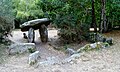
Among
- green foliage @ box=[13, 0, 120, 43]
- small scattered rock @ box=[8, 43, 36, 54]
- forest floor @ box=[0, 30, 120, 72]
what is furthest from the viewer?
green foliage @ box=[13, 0, 120, 43]

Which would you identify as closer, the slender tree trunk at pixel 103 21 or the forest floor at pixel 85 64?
the forest floor at pixel 85 64

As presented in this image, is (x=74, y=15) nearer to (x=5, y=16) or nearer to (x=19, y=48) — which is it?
(x=5, y=16)

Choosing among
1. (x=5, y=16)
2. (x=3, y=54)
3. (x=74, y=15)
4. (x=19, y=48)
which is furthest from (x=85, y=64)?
(x=74, y=15)

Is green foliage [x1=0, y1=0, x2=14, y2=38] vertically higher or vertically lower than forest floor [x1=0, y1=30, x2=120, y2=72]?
higher

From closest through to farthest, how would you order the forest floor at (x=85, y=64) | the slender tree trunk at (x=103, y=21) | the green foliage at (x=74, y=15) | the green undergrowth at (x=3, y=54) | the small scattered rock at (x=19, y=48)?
the forest floor at (x=85, y=64), the green undergrowth at (x=3, y=54), the small scattered rock at (x=19, y=48), the green foliage at (x=74, y=15), the slender tree trunk at (x=103, y=21)

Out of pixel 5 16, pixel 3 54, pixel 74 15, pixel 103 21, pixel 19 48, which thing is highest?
pixel 5 16

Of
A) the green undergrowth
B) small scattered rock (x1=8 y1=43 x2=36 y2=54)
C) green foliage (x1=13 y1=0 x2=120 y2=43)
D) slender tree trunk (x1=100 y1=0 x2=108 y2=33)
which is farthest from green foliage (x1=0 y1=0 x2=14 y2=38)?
slender tree trunk (x1=100 y1=0 x2=108 y2=33)

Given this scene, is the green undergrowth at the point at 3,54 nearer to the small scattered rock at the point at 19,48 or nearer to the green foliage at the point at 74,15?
the small scattered rock at the point at 19,48

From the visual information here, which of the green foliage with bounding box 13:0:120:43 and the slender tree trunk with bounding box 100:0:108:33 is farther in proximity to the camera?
the slender tree trunk with bounding box 100:0:108:33

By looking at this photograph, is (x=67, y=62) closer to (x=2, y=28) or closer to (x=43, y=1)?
(x=2, y=28)

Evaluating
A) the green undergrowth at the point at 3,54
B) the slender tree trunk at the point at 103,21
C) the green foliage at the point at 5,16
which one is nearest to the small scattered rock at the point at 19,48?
the green undergrowth at the point at 3,54

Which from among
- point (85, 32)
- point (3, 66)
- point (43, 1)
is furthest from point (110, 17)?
point (3, 66)

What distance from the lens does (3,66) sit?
7.87m

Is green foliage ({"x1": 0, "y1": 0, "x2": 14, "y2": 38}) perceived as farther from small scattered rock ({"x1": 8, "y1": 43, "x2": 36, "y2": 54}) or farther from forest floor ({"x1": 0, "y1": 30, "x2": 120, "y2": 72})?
forest floor ({"x1": 0, "y1": 30, "x2": 120, "y2": 72})
